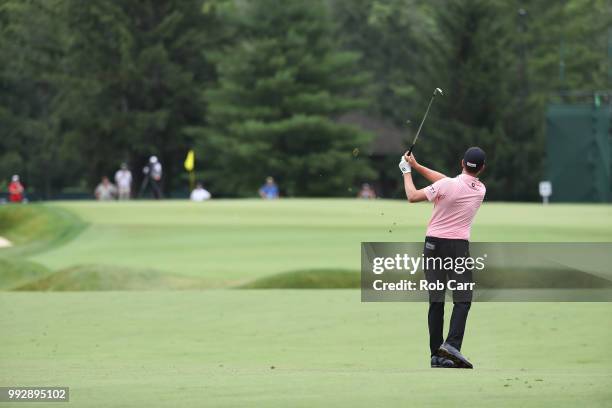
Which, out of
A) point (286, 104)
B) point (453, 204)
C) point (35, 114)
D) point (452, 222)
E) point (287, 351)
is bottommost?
point (287, 351)

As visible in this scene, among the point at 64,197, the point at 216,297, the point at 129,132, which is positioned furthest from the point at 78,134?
the point at 216,297

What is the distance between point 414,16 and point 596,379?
83824mm

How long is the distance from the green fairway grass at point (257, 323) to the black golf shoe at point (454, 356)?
0.26 m

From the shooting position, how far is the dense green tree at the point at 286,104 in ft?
268

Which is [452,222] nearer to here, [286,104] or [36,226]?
[36,226]

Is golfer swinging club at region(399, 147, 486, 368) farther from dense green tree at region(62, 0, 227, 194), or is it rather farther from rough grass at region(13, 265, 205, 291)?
dense green tree at region(62, 0, 227, 194)

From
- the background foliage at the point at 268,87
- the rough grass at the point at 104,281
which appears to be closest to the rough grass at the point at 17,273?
the rough grass at the point at 104,281

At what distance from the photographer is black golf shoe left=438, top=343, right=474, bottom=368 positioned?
11430 millimetres

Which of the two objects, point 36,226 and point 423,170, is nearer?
point 423,170

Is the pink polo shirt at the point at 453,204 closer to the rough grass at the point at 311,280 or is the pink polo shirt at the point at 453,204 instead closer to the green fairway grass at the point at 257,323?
the green fairway grass at the point at 257,323

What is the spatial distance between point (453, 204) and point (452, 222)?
0.51ft

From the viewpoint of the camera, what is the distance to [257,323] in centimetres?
1806

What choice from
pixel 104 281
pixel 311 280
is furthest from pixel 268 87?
pixel 104 281

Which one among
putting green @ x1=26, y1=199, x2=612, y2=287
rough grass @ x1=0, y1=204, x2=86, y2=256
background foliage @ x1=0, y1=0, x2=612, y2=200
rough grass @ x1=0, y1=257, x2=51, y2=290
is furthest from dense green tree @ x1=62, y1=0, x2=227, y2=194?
rough grass @ x1=0, y1=257, x2=51, y2=290
